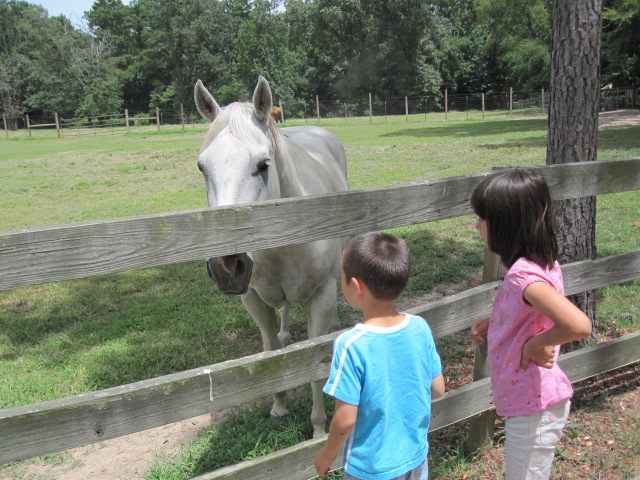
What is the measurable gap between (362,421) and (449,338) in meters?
2.91

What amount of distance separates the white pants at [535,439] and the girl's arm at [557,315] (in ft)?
1.11

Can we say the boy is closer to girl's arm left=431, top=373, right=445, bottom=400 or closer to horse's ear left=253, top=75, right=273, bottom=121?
girl's arm left=431, top=373, right=445, bottom=400

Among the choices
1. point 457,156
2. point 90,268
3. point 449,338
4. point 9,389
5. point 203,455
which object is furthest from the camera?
point 457,156

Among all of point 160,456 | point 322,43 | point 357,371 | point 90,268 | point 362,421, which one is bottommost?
point 160,456

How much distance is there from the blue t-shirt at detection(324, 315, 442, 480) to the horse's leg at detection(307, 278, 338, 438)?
1.48m

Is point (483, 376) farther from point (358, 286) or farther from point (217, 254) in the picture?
point (217, 254)

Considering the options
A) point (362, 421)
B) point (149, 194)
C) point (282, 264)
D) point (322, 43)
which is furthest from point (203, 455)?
point (322, 43)

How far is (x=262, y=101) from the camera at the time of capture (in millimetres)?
2951

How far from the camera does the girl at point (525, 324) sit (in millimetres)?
1800

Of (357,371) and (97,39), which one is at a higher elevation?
(97,39)

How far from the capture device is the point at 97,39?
73.5 metres

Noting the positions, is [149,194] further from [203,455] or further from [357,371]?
[357,371]

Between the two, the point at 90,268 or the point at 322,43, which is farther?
the point at 322,43

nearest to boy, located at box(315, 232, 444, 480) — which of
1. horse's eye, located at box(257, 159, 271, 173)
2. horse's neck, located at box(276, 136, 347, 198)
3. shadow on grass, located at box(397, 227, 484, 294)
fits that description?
horse's eye, located at box(257, 159, 271, 173)
